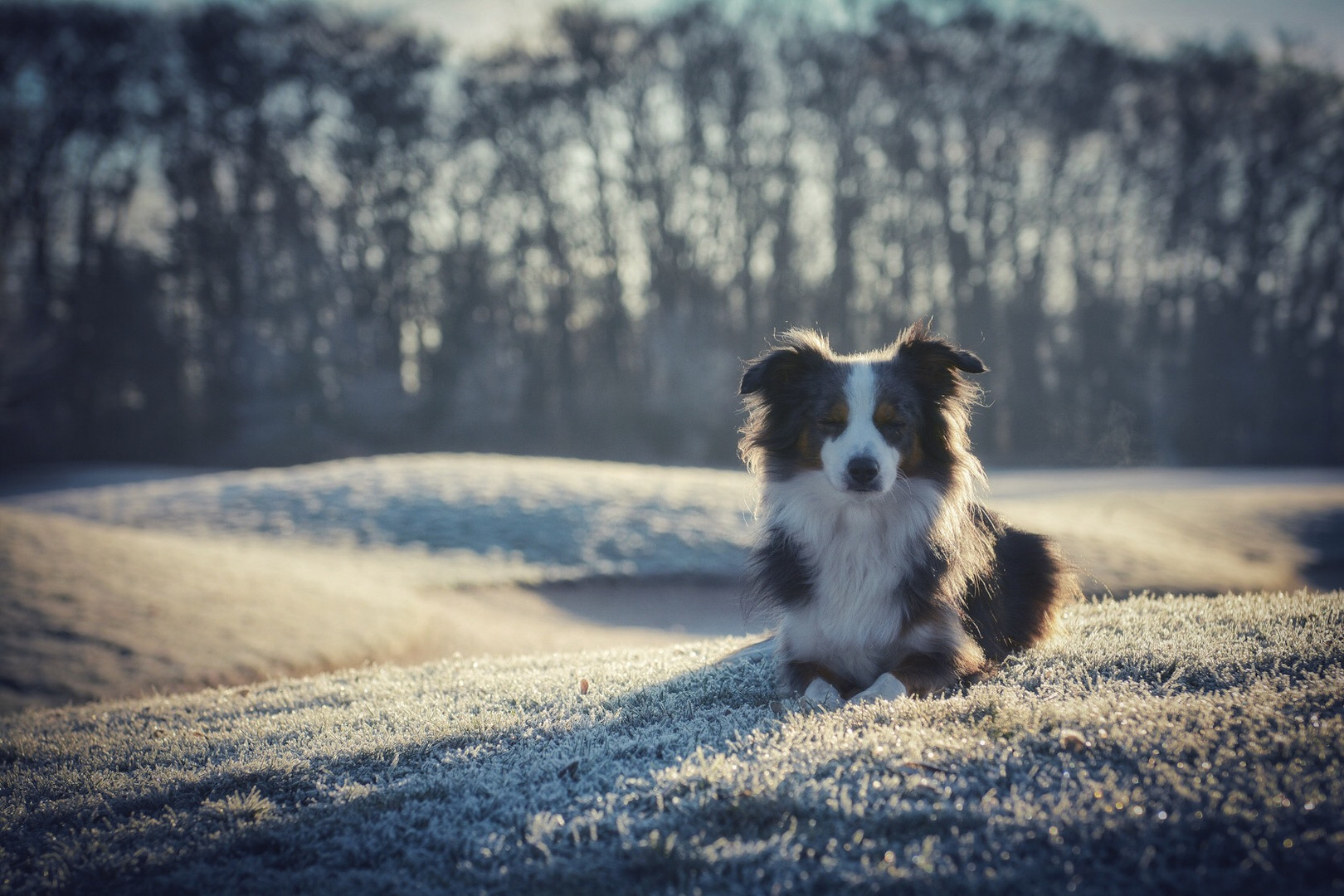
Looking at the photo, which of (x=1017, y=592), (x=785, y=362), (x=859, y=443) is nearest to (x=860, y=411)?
(x=859, y=443)

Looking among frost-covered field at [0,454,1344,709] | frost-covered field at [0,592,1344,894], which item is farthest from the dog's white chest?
frost-covered field at [0,454,1344,709]

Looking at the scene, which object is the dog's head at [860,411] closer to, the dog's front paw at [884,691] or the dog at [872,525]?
the dog at [872,525]

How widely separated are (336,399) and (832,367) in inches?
890

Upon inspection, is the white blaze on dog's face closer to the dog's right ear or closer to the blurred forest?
the dog's right ear

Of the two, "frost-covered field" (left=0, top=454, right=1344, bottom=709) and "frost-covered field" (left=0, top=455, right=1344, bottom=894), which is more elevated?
"frost-covered field" (left=0, top=455, right=1344, bottom=894)

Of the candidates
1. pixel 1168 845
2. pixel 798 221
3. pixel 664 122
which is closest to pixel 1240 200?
pixel 798 221

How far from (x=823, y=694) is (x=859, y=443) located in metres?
1.00

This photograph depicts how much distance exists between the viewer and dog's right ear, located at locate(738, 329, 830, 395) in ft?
11.7

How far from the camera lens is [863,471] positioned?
3139mm

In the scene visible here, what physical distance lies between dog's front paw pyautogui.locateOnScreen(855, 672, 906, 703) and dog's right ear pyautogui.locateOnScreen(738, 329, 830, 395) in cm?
130

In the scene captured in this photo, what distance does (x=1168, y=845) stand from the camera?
1880mm

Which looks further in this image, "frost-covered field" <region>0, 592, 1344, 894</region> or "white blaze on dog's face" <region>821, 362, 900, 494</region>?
"white blaze on dog's face" <region>821, 362, 900, 494</region>

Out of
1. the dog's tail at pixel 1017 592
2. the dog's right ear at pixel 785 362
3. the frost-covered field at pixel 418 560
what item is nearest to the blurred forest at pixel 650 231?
the frost-covered field at pixel 418 560

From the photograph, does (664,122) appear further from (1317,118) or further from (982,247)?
(1317,118)
